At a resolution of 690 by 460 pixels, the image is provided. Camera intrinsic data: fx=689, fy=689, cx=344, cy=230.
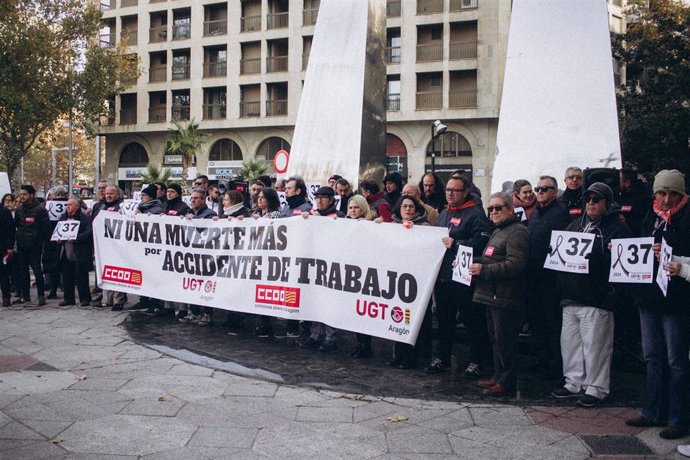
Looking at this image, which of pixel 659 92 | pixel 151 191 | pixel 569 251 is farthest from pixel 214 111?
pixel 569 251

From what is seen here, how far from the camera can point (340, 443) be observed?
16.3 ft

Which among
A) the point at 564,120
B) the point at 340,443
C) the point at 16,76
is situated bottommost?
the point at 340,443

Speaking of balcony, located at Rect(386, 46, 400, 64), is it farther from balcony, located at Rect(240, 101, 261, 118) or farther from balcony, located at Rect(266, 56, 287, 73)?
balcony, located at Rect(240, 101, 261, 118)

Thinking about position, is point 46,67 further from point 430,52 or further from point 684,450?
point 684,450

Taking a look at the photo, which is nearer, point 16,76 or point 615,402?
point 615,402

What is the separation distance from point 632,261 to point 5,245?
31.7ft

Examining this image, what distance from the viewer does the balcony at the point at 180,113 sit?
45500 mm

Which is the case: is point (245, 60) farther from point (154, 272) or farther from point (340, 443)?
point (340, 443)

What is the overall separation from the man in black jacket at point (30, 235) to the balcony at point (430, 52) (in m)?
30.1

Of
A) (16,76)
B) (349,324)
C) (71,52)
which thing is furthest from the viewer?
(71,52)

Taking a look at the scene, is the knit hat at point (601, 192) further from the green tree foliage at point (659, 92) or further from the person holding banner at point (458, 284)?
the green tree foliage at point (659, 92)

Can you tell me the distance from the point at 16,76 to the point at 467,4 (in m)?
23.4

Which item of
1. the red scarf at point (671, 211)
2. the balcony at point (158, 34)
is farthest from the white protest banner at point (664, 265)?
the balcony at point (158, 34)

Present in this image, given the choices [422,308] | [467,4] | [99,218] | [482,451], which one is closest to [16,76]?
[467,4]
